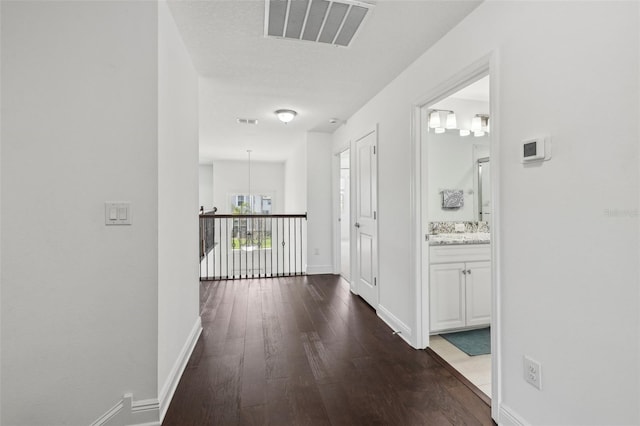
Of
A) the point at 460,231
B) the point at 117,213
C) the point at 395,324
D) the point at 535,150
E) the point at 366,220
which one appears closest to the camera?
the point at 535,150

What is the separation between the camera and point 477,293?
2826mm

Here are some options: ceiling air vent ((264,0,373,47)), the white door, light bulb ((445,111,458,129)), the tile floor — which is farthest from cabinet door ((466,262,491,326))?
ceiling air vent ((264,0,373,47))

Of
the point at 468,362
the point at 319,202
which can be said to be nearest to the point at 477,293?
the point at 468,362

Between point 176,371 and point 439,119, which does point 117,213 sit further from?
point 439,119

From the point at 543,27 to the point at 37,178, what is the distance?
8.49ft

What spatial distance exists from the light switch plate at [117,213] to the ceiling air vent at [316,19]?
4.79 feet

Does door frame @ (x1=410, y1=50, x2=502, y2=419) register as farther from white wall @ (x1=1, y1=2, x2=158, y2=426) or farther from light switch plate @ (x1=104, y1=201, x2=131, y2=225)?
light switch plate @ (x1=104, y1=201, x2=131, y2=225)

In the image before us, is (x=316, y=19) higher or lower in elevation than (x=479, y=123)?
higher

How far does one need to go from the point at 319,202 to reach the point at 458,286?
2.84 meters

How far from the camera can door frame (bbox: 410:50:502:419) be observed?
1673mm

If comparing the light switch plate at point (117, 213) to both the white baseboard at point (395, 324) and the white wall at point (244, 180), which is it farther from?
the white wall at point (244, 180)

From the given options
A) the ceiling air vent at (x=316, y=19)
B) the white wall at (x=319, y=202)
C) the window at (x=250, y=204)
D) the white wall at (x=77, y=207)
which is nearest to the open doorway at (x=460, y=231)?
the ceiling air vent at (x=316, y=19)

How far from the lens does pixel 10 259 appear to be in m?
1.45

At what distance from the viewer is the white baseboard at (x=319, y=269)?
5.12m
